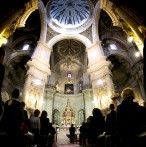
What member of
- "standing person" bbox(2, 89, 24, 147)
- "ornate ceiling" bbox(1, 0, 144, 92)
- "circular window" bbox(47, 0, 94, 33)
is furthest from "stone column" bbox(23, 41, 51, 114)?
"standing person" bbox(2, 89, 24, 147)

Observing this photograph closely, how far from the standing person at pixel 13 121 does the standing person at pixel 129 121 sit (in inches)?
79.3

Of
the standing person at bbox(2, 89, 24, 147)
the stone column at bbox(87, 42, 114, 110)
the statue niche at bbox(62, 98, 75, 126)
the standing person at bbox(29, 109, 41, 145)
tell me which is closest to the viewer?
the standing person at bbox(2, 89, 24, 147)

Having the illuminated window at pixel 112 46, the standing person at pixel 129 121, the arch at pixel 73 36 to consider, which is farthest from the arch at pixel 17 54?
the standing person at pixel 129 121

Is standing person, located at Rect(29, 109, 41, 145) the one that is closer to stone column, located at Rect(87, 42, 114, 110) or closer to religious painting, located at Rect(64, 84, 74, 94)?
stone column, located at Rect(87, 42, 114, 110)

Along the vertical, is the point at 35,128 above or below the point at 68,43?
below

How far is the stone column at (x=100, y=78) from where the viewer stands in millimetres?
15445

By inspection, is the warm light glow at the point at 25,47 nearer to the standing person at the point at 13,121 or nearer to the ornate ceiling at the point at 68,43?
the ornate ceiling at the point at 68,43

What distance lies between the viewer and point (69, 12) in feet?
82.6

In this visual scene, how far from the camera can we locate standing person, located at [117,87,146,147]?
2.54 meters

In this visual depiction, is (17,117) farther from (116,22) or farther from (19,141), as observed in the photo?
(116,22)

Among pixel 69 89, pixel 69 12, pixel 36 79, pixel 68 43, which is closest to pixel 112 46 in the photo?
pixel 68 43

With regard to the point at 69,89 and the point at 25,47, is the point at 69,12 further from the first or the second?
the point at 69,89

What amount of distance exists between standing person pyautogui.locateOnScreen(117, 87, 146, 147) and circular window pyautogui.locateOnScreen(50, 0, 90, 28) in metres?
22.0

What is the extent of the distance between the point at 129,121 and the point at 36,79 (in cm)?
1469
